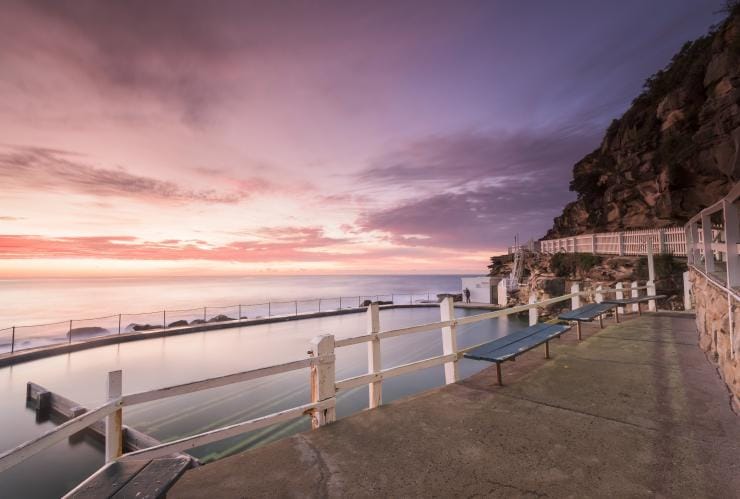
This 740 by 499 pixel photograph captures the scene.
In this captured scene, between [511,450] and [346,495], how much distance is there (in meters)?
1.78

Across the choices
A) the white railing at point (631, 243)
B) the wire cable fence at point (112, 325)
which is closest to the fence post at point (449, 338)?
the white railing at point (631, 243)

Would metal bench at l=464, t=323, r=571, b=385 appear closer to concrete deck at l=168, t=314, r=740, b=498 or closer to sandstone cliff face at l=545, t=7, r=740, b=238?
concrete deck at l=168, t=314, r=740, b=498

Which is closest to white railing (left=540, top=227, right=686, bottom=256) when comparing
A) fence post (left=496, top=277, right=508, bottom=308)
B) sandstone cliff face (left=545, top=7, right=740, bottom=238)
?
sandstone cliff face (left=545, top=7, right=740, bottom=238)

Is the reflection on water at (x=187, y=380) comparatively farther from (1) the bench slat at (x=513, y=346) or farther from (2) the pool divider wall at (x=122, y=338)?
(1) the bench slat at (x=513, y=346)

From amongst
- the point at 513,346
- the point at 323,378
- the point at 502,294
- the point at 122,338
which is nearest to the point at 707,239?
the point at 513,346

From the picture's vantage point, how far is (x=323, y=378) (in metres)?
4.29

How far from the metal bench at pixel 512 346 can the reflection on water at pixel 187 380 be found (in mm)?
5151

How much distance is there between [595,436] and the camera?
3.82 metres

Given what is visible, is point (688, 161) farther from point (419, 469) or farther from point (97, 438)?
point (97, 438)

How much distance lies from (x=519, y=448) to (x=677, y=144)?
36.9 metres

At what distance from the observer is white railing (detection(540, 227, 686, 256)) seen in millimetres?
23297

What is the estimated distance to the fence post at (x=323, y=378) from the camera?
4.26 metres

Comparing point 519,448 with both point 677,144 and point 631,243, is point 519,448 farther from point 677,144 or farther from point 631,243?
point 677,144

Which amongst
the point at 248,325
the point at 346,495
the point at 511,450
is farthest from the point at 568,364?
the point at 248,325
